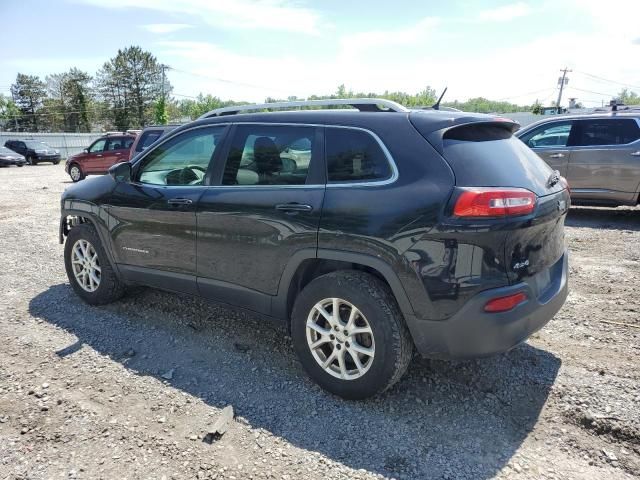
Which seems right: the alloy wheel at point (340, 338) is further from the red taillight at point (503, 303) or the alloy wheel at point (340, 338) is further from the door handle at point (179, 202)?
the door handle at point (179, 202)

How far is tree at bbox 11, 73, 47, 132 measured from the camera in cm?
8069

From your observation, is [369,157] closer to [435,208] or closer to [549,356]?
[435,208]

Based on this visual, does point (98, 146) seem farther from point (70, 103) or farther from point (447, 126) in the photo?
point (70, 103)

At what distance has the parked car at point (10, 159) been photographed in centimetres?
2666

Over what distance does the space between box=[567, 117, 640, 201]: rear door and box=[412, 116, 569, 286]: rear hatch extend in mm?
6131

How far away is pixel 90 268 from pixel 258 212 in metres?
2.28

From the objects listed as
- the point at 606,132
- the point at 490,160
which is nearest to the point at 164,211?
the point at 490,160

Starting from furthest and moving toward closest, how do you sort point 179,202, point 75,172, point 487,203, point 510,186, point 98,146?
point 98,146 < point 75,172 < point 179,202 < point 510,186 < point 487,203

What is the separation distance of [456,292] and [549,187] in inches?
40.9

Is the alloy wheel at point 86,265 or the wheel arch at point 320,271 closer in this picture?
the wheel arch at point 320,271

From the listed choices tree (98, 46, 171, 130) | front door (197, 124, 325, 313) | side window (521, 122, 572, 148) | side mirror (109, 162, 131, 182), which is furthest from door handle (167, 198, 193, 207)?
tree (98, 46, 171, 130)

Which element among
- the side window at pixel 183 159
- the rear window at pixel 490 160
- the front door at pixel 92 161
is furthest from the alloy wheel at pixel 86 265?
the front door at pixel 92 161

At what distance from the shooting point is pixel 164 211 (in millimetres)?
3918

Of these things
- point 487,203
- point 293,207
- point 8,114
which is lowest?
point 293,207
